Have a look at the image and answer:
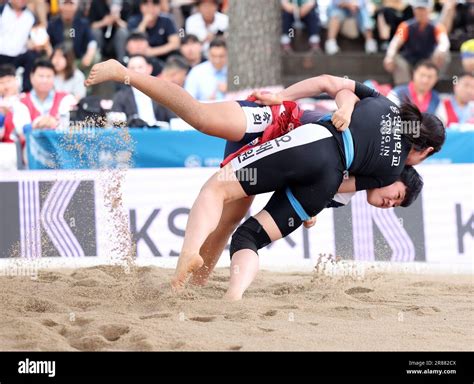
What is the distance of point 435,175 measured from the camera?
26.2ft

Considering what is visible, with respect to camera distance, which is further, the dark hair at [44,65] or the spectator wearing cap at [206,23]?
the spectator wearing cap at [206,23]

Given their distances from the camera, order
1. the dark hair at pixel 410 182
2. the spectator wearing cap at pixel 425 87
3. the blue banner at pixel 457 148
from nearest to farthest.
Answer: the dark hair at pixel 410 182 < the blue banner at pixel 457 148 < the spectator wearing cap at pixel 425 87

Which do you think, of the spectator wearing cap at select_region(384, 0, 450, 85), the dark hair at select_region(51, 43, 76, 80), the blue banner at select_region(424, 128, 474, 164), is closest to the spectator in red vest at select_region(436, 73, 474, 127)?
the blue banner at select_region(424, 128, 474, 164)

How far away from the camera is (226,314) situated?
5250 mm

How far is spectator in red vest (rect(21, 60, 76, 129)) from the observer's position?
8.95 metres

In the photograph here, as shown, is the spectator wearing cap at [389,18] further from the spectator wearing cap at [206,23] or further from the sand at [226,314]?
the sand at [226,314]

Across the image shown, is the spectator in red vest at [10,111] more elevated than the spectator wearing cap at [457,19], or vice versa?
the spectator wearing cap at [457,19]

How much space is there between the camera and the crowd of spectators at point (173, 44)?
9.12 metres

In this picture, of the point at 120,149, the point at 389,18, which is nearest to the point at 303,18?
the point at 389,18

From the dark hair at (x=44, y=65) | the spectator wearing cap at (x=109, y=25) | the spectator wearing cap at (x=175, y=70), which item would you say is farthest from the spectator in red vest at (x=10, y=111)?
the spectator wearing cap at (x=109, y=25)

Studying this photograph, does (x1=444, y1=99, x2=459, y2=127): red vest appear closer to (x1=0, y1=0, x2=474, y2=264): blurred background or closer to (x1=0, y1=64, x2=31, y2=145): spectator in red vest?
(x1=0, y1=0, x2=474, y2=264): blurred background

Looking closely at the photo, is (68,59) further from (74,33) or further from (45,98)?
(45,98)

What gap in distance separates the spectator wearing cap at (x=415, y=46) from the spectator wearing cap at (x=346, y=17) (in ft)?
2.77
